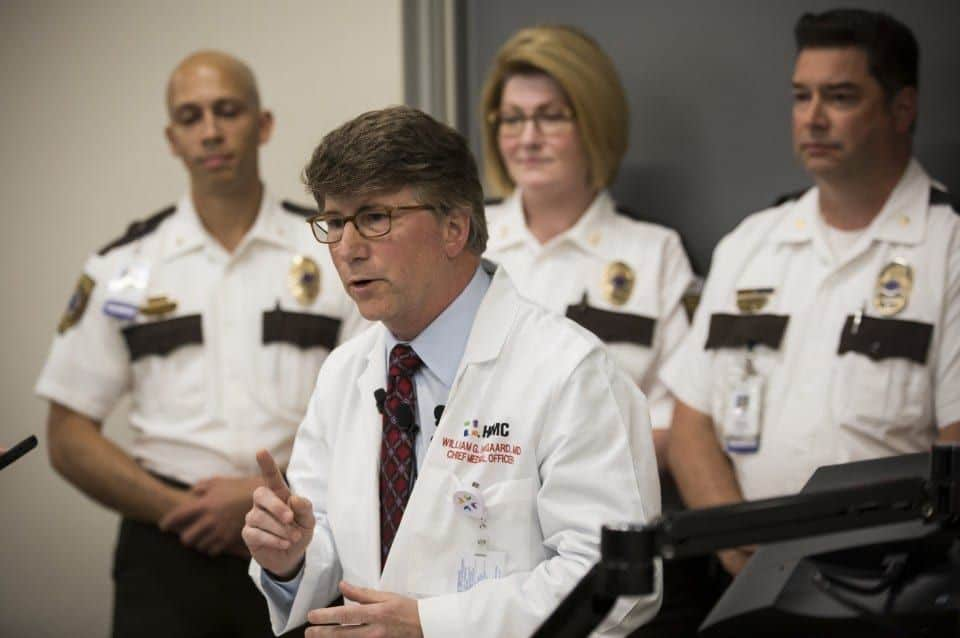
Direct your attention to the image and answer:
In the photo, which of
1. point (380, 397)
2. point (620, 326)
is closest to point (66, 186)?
point (620, 326)

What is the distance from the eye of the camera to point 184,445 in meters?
3.44

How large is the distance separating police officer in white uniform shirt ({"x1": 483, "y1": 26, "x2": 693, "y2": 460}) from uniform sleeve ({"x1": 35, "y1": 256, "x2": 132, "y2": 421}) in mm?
1092

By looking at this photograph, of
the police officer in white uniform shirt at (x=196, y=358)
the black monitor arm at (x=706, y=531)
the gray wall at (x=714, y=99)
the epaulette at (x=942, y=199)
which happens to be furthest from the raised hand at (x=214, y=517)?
the black monitor arm at (x=706, y=531)

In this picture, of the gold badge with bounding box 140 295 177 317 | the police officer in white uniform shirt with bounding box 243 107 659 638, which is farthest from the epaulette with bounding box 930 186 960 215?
the gold badge with bounding box 140 295 177 317

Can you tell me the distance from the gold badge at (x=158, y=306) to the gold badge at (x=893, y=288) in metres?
1.85

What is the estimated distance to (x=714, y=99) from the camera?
11.9ft

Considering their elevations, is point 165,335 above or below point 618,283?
below

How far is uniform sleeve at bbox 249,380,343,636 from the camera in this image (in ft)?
6.91

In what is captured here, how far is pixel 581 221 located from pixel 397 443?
1453 mm

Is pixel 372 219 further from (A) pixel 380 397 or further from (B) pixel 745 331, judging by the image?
(B) pixel 745 331

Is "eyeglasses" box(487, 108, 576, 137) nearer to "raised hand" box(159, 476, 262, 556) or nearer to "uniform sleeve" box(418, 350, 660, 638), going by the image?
"raised hand" box(159, 476, 262, 556)

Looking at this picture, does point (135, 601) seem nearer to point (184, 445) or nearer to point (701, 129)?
point (184, 445)

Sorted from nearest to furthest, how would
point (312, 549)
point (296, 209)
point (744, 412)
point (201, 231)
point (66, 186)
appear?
point (312, 549) → point (744, 412) → point (201, 231) → point (296, 209) → point (66, 186)

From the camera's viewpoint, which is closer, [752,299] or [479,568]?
[479,568]
